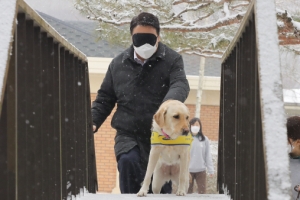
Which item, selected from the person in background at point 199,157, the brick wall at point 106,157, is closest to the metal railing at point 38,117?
the person in background at point 199,157

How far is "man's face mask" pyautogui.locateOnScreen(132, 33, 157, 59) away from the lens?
4238 mm

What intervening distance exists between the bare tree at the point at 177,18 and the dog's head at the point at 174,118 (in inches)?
282

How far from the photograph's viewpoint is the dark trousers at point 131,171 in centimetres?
426

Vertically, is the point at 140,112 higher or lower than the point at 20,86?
higher

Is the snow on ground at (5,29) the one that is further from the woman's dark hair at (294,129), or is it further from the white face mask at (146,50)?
the woman's dark hair at (294,129)

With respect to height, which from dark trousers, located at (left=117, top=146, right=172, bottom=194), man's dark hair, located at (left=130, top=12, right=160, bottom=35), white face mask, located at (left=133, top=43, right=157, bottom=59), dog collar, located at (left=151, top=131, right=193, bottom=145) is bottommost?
dark trousers, located at (left=117, top=146, right=172, bottom=194)

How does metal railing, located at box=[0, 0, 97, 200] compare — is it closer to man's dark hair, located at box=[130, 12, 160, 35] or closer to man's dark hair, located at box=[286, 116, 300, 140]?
man's dark hair, located at box=[130, 12, 160, 35]

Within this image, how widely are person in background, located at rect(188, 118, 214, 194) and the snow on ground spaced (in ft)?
26.3

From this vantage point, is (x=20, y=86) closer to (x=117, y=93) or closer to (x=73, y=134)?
(x=73, y=134)

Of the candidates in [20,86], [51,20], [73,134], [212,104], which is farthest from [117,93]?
[51,20]

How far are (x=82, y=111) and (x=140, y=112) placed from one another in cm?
47

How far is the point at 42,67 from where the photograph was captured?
2621mm

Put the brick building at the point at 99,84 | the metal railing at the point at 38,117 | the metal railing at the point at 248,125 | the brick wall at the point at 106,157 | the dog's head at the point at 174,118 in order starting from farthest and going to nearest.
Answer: the brick wall at the point at 106,157, the brick building at the point at 99,84, the dog's head at the point at 174,118, the metal railing at the point at 38,117, the metal railing at the point at 248,125

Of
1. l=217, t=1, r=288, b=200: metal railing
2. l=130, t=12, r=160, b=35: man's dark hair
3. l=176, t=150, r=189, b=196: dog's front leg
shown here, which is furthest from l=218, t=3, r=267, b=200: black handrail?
l=130, t=12, r=160, b=35: man's dark hair
